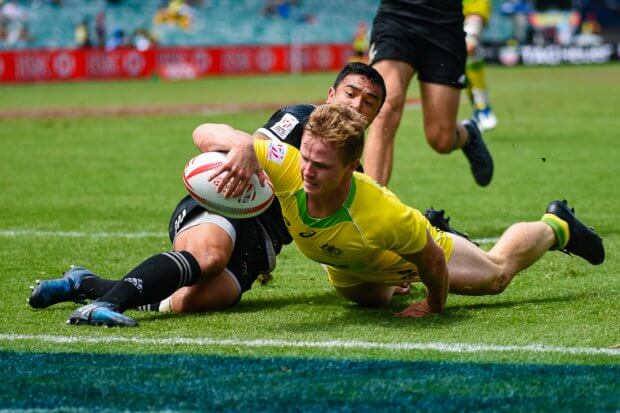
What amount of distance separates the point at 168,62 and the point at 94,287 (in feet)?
113

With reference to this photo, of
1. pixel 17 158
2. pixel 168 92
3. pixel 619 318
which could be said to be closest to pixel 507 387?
pixel 619 318

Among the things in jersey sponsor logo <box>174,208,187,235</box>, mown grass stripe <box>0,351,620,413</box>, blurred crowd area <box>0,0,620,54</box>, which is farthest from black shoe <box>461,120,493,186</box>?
blurred crowd area <box>0,0,620,54</box>

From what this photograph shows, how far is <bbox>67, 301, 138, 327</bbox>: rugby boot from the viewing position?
17.9 feet

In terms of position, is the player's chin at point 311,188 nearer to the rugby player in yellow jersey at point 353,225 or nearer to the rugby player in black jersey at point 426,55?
the rugby player in yellow jersey at point 353,225

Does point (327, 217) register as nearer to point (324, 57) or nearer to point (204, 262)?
point (204, 262)

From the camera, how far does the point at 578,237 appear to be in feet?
21.4

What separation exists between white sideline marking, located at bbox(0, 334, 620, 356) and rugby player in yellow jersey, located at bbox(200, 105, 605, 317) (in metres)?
0.52

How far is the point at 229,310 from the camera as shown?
6.07 m

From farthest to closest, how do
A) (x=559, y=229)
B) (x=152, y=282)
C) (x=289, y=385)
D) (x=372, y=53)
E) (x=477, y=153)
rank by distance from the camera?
(x=477, y=153) < (x=372, y=53) < (x=559, y=229) < (x=152, y=282) < (x=289, y=385)

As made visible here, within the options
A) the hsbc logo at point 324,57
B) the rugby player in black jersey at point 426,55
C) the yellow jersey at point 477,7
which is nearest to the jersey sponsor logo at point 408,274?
the rugby player in black jersey at point 426,55

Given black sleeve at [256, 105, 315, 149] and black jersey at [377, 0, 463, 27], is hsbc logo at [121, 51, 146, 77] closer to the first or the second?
black jersey at [377, 0, 463, 27]

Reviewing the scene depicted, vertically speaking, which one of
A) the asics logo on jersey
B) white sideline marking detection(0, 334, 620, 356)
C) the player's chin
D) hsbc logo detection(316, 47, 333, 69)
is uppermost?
the player's chin

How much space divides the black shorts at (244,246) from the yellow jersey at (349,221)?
0.64m

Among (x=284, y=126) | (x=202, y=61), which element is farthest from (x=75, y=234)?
(x=202, y=61)
